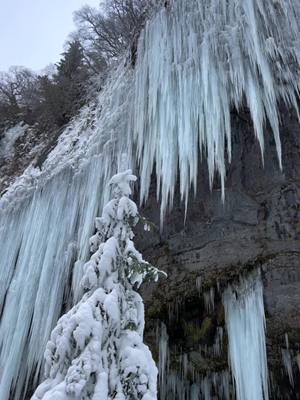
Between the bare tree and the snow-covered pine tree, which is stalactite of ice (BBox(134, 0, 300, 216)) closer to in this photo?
the snow-covered pine tree

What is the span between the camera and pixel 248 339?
6.48 metres

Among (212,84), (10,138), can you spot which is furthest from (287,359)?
(10,138)

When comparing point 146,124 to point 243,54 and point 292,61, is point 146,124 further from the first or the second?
point 292,61

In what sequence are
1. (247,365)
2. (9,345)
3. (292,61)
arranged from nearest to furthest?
(247,365), (292,61), (9,345)

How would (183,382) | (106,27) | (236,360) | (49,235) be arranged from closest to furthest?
(236,360)
(183,382)
(49,235)
(106,27)

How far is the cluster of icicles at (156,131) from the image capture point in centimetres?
716

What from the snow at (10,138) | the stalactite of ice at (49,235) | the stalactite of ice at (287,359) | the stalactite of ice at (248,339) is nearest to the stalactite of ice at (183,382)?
the stalactite of ice at (287,359)

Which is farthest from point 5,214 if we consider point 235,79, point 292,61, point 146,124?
point 292,61

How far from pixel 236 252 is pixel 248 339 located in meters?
1.22

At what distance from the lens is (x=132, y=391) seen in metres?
3.83

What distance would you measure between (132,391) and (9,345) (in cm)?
471

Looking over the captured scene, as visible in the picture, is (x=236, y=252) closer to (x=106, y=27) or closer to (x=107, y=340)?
(x=107, y=340)

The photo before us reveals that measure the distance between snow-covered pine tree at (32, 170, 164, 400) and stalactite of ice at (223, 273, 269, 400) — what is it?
8.14 ft

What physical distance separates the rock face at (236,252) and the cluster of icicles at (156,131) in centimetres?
35
